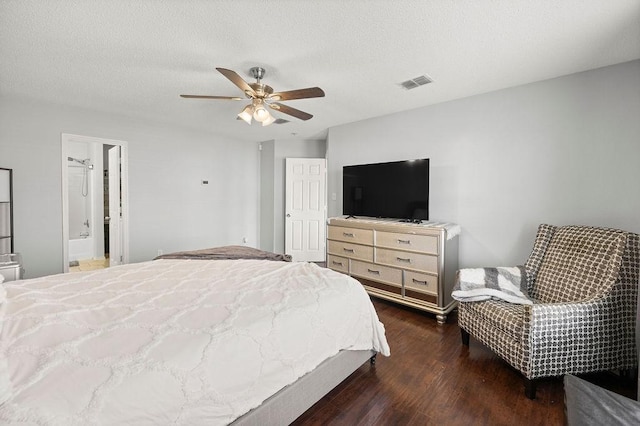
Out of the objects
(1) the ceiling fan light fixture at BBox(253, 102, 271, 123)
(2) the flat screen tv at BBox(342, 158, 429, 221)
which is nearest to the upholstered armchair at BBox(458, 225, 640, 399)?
(2) the flat screen tv at BBox(342, 158, 429, 221)

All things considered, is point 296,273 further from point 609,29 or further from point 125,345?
point 609,29

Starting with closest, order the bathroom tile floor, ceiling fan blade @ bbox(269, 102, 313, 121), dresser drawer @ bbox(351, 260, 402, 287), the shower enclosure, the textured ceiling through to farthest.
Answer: the textured ceiling < ceiling fan blade @ bbox(269, 102, 313, 121) < dresser drawer @ bbox(351, 260, 402, 287) < the bathroom tile floor < the shower enclosure

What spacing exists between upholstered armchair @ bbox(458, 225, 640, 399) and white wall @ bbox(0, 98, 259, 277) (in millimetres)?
4507

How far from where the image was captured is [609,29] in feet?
6.46

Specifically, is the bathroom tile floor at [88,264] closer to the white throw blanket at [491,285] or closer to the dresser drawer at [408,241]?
the dresser drawer at [408,241]

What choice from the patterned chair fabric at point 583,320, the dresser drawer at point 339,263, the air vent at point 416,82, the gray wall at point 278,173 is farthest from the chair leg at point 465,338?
the gray wall at point 278,173

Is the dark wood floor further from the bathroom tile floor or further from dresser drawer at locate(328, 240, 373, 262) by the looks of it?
the bathroom tile floor

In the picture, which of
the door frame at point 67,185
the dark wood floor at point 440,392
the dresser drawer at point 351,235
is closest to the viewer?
the dark wood floor at point 440,392

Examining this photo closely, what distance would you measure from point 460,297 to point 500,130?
1935 millimetres

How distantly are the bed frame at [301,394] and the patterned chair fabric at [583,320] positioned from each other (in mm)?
1045

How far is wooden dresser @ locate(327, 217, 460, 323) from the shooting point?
2.98 meters

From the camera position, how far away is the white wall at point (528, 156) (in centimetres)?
246

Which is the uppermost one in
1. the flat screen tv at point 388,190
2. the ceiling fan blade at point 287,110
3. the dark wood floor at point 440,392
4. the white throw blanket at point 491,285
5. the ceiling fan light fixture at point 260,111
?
the ceiling fan blade at point 287,110

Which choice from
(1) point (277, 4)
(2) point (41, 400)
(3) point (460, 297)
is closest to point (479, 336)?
(3) point (460, 297)
